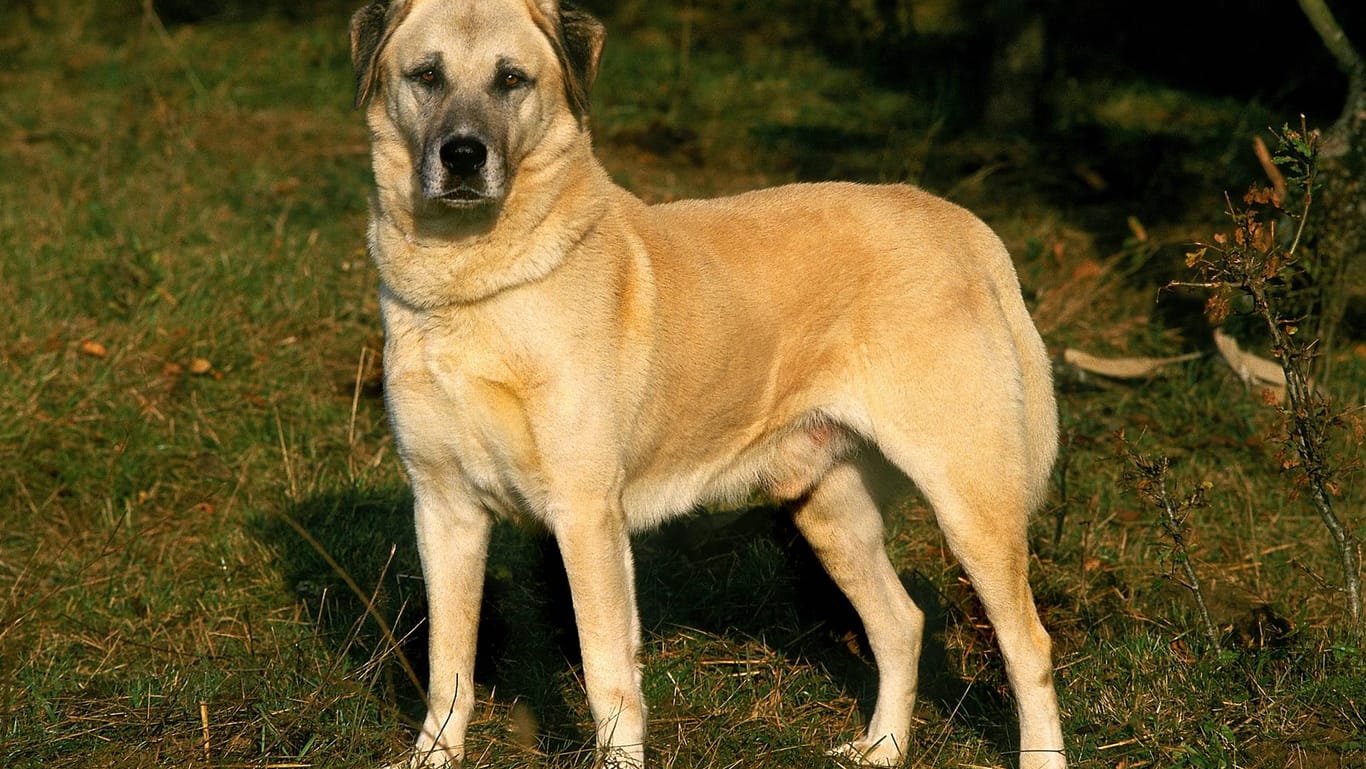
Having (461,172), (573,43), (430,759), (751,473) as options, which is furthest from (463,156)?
(430,759)

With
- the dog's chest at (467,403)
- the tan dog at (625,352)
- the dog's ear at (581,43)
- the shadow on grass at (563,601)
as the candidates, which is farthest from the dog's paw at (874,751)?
the dog's ear at (581,43)

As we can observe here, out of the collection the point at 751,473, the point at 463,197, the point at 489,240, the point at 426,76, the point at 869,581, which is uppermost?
the point at 426,76

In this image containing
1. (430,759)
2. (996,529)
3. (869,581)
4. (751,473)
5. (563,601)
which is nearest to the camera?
(430,759)

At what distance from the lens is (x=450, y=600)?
3.83 m

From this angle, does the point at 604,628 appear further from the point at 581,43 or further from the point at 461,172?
the point at 581,43

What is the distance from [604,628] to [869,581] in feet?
4.05

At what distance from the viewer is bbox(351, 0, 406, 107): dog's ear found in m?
3.74

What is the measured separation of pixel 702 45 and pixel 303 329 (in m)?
5.56

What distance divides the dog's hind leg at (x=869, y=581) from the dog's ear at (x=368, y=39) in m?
1.73

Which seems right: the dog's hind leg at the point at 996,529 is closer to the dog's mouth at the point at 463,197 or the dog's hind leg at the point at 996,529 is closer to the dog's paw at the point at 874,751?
the dog's paw at the point at 874,751

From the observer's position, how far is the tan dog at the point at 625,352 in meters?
3.50

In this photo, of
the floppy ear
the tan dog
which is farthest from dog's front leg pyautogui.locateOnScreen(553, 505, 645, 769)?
the floppy ear

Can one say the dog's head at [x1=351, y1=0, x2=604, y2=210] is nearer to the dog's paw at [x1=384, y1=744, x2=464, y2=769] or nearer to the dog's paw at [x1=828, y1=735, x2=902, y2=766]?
the dog's paw at [x1=384, y1=744, x2=464, y2=769]

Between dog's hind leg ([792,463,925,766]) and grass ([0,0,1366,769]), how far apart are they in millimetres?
158
